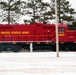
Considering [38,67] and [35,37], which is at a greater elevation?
[35,37]

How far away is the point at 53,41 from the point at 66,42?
156 cm

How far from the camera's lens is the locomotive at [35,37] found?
32.2 m

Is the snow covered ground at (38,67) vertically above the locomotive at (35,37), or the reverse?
the locomotive at (35,37)

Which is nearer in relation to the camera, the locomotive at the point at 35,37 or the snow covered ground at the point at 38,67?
the snow covered ground at the point at 38,67

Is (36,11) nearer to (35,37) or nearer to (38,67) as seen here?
(35,37)

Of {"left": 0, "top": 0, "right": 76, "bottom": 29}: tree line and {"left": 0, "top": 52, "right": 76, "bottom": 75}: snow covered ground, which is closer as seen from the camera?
{"left": 0, "top": 52, "right": 76, "bottom": 75}: snow covered ground

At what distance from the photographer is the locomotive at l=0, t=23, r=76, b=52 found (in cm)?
3219

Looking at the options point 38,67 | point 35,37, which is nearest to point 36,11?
point 35,37

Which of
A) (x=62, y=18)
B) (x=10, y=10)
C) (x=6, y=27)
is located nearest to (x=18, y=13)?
(x=10, y=10)

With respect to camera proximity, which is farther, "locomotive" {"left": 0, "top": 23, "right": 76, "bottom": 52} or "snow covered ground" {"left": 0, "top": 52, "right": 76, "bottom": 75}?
"locomotive" {"left": 0, "top": 23, "right": 76, "bottom": 52}

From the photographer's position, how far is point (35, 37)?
32.7 meters

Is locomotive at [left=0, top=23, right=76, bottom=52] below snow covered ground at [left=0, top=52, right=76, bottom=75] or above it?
above

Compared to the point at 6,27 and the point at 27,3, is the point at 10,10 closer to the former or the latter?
the point at 27,3

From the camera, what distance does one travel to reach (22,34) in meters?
32.8
